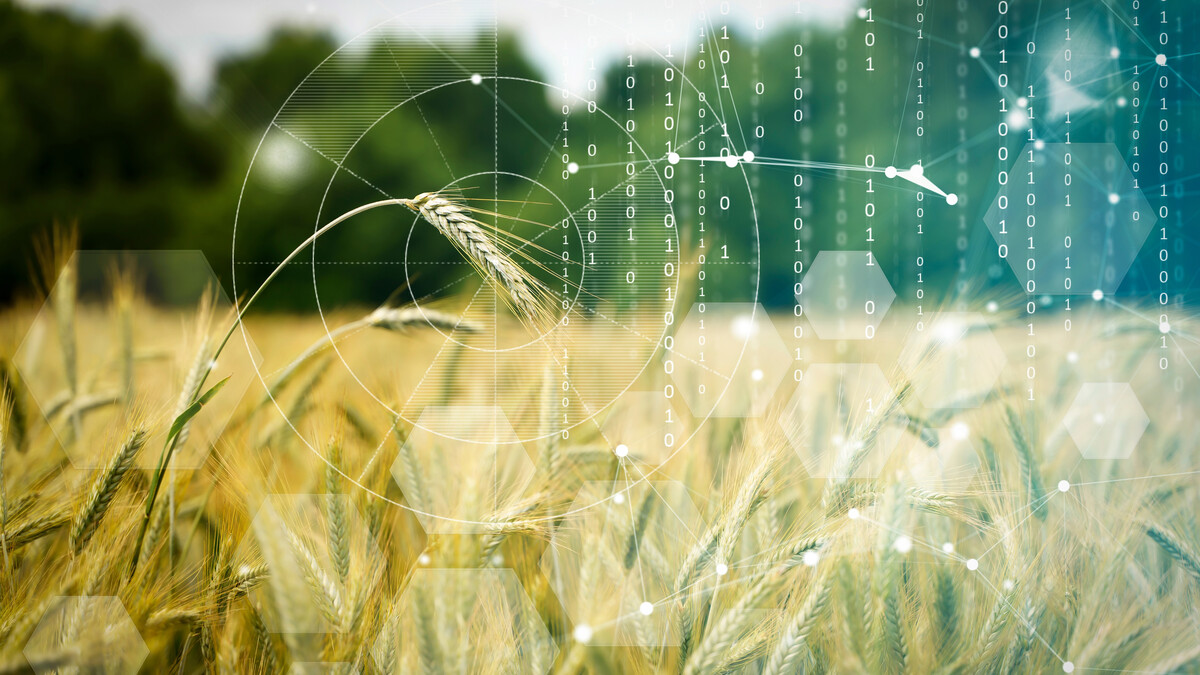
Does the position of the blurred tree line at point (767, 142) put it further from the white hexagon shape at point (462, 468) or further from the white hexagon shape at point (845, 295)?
the white hexagon shape at point (462, 468)

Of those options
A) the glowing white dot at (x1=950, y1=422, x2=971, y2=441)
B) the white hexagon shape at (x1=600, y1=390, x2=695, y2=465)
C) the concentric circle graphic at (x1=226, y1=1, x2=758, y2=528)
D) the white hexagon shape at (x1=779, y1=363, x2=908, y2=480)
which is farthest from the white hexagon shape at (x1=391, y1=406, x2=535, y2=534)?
the glowing white dot at (x1=950, y1=422, x2=971, y2=441)

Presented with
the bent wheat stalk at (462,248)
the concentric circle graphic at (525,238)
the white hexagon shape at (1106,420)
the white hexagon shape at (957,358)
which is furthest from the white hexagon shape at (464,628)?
the white hexagon shape at (1106,420)

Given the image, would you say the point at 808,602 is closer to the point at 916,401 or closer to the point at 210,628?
the point at 916,401

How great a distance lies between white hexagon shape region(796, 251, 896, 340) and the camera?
999 millimetres

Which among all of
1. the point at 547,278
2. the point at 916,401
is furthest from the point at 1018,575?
the point at 547,278

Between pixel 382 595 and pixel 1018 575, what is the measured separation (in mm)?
785

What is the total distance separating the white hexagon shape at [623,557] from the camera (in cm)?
76

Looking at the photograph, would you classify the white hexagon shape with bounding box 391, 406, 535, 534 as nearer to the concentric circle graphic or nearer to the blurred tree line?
the concentric circle graphic

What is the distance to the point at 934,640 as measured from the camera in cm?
81

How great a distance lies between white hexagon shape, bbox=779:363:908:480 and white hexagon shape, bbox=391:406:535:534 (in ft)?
1.27

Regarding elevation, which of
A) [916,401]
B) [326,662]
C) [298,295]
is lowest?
[326,662]

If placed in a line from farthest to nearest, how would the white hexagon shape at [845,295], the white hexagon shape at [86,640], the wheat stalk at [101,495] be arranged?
the white hexagon shape at [845,295], the wheat stalk at [101,495], the white hexagon shape at [86,640]

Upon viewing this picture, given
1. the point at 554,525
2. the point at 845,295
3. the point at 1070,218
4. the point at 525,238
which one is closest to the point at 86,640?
the point at 554,525

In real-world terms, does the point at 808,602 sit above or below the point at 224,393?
below
